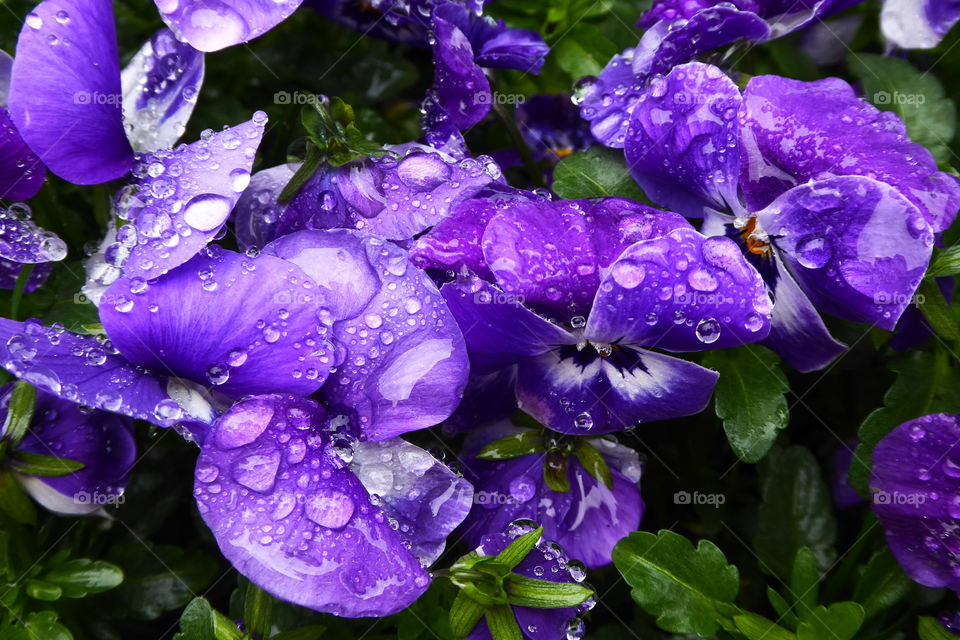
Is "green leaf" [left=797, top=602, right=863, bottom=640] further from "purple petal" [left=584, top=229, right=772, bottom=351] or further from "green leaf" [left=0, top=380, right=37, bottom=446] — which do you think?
"green leaf" [left=0, top=380, right=37, bottom=446]

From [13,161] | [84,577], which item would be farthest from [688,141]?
[84,577]

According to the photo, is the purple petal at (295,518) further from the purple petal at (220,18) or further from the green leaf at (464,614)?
the purple petal at (220,18)

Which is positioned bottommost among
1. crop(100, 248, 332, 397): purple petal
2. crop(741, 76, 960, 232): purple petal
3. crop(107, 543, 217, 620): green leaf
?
crop(107, 543, 217, 620): green leaf

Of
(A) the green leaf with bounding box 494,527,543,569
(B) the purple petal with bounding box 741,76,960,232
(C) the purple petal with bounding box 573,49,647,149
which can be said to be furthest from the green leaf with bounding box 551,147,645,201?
(A) the green leaf with bounding box 494,527,543,569

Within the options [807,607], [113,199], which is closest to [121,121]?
[113,199]

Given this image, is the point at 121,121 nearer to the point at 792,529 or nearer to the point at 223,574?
the point at 223,574

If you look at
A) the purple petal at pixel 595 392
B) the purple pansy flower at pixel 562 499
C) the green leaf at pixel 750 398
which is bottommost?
the purple pansy flower at pixel 562 499

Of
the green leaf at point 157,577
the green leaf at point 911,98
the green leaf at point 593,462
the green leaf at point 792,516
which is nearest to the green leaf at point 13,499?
the green leaf at point 157,577
